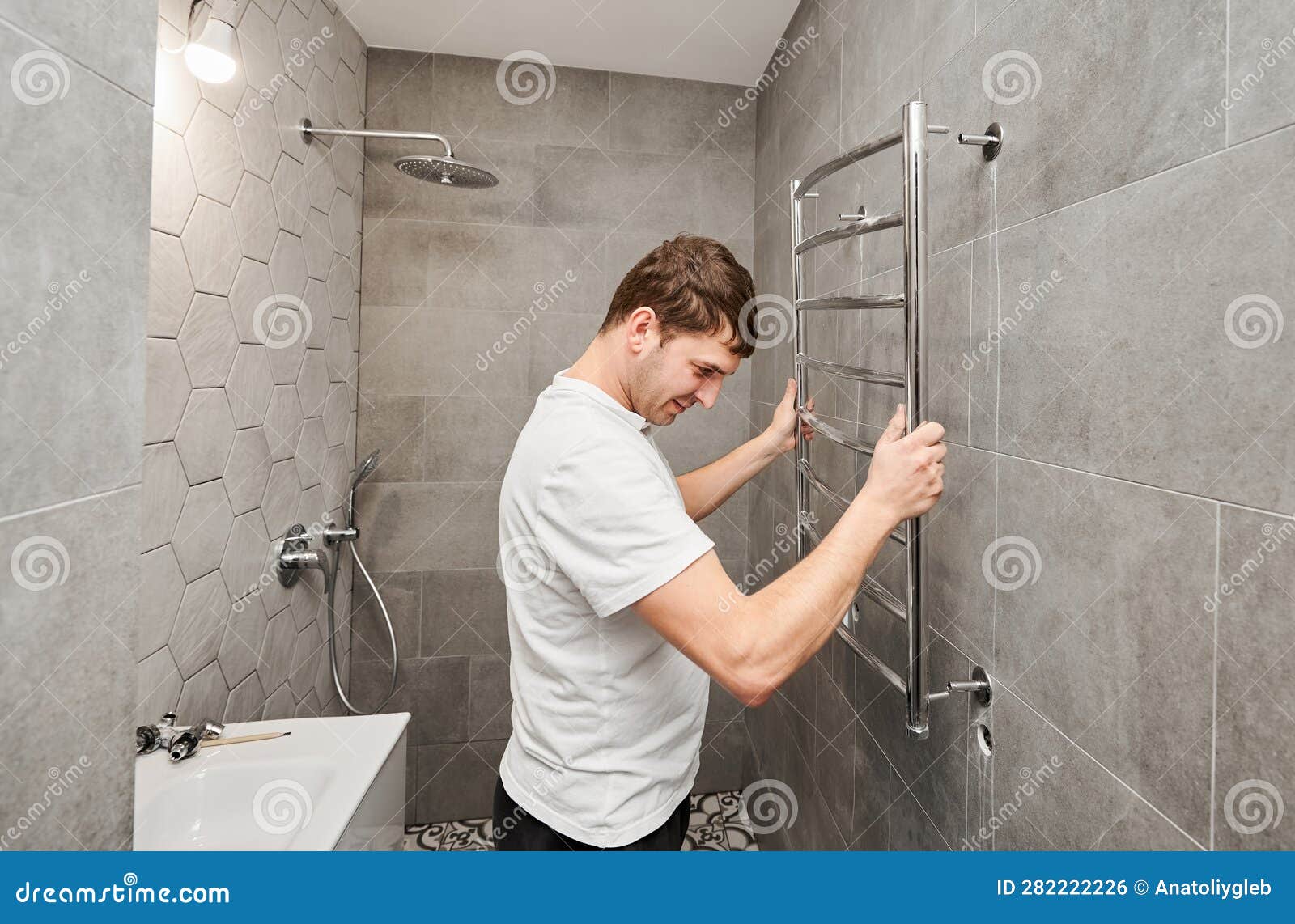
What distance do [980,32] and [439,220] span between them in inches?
67.5

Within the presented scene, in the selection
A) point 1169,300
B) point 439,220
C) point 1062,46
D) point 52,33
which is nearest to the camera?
point 52,33

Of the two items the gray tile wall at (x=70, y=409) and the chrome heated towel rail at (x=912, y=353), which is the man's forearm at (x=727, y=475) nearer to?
the chrome heated towel rail at (x=912, y=353)

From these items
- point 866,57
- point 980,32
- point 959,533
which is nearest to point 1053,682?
point 959,533

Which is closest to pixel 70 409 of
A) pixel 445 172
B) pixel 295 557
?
pixel 295 557

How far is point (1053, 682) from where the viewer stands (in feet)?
2.72

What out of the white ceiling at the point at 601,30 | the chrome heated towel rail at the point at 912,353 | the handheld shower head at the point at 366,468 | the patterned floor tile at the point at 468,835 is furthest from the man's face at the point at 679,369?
the patterned floor tile at the point at 468,835

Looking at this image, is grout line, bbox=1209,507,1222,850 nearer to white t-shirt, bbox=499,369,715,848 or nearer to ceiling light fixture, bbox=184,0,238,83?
white t-shirt, bbox=499,369,715,848

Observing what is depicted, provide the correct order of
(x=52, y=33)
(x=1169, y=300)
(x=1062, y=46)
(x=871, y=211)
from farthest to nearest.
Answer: (x=871, y=211)
(x=1062, y=46)
(x=1169, y=300)
(x=52, y=33)

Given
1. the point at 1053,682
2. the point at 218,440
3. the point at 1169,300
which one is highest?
the point at 1169,300

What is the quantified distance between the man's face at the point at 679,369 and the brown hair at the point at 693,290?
14mm

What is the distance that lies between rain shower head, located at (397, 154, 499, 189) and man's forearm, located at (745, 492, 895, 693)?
1404 mm

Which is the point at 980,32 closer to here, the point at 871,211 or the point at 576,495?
the point at 871,211

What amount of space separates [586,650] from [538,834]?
32 centimetres

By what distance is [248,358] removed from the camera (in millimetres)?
1524
